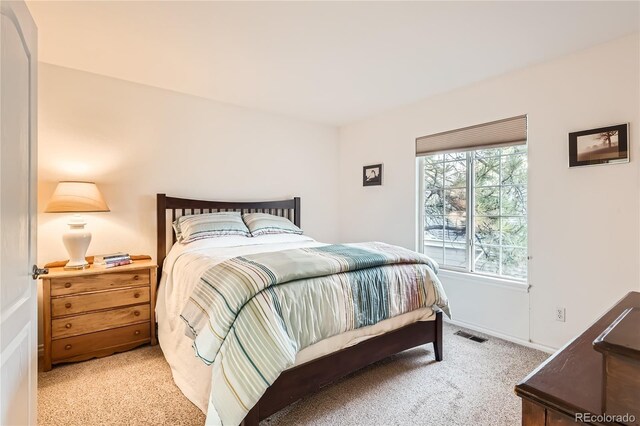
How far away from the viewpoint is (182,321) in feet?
6.73

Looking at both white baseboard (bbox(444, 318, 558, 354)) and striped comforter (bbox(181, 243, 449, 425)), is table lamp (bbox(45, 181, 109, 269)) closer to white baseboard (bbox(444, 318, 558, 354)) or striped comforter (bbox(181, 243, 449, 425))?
striped comforter (bbox(181, 243, 449, 425))

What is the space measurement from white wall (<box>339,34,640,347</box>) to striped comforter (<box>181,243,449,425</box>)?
3.66ft

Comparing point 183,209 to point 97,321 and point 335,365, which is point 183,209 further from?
point 335,365

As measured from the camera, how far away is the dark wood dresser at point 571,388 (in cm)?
56

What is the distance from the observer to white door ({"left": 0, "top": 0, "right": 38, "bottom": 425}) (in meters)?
0.91

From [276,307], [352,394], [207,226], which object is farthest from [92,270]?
[352,394]

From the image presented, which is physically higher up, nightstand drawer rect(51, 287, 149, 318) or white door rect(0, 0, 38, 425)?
white door rect(0, 0, 38, 425)

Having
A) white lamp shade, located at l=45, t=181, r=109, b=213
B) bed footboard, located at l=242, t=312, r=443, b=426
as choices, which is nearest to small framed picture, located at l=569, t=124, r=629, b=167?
bed footboard, located at l=242, t=312, r=443, b=426

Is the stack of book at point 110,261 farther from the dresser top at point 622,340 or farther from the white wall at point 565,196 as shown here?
the white wall at point 565,196

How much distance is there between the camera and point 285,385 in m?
1.63

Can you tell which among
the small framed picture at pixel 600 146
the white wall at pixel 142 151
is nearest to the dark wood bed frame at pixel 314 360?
the white wall at pixel 142 151

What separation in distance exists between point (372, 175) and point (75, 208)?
3096 mm

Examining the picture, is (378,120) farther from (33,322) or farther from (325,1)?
(33,322)

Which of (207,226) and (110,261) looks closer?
(110,261)
